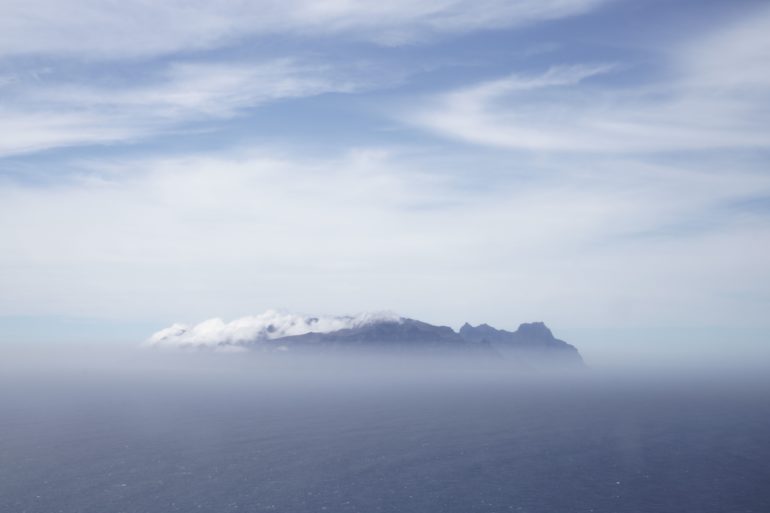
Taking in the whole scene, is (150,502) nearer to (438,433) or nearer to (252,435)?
(252,435)

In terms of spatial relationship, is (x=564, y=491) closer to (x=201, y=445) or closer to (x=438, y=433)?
(x=438, y=433)

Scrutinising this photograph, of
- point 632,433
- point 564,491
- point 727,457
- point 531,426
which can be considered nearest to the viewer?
point 564,491

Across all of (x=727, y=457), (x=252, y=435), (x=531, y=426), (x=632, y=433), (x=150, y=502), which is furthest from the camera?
(x=531, y=426)

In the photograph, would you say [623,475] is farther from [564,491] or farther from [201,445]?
[201,445]

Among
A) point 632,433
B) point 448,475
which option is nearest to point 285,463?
point 448,475

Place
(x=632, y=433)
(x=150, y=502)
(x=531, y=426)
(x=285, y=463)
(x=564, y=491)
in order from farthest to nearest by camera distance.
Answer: (x=531, y=426)
(x=632, y=433)
(x=285, y=463)
(x=564, y=491)
(x=150, y=502)

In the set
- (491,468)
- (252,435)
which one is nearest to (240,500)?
(491,468)

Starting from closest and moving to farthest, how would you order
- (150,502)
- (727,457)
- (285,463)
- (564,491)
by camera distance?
(150,502) → (564,491) → (285,463) → (727,457)

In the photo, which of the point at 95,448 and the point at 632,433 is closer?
the point at 95,448

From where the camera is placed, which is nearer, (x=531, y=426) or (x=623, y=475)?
(x=623, y=475)
